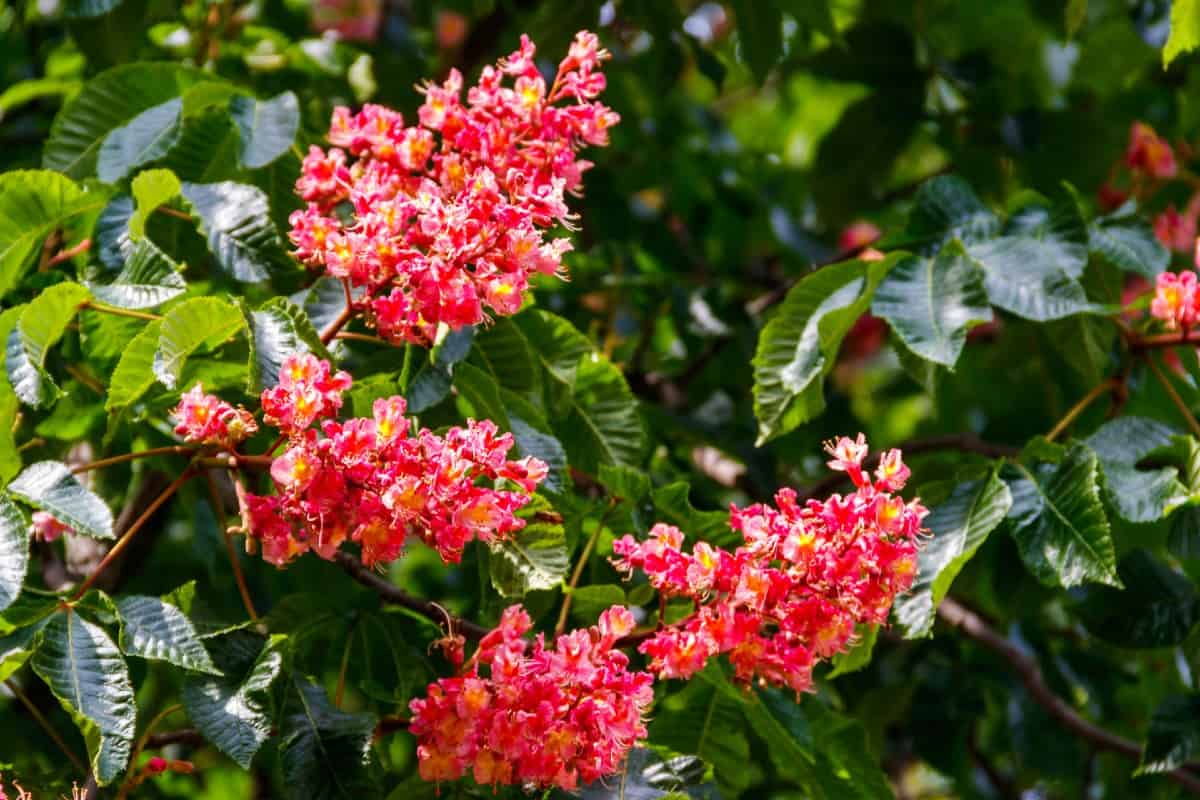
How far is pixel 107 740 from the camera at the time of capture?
6.06 ft

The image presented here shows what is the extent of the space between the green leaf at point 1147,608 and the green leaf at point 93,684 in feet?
5.26

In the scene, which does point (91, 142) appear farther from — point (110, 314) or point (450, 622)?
point (450, 622)

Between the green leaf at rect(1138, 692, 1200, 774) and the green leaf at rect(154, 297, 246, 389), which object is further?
the green leaf at rect(1138, 692, 1200, 774)

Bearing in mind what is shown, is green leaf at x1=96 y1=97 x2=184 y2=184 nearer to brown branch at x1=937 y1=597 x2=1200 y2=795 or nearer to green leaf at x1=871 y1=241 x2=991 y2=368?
green leaf at x1=871 y1=241 x2=991 y2=368

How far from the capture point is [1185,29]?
2.47m

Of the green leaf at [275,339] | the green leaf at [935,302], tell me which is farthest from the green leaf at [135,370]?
the green leaf at [935,302]

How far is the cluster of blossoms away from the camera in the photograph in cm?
195

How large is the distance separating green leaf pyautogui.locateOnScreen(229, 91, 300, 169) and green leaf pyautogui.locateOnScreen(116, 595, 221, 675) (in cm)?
77

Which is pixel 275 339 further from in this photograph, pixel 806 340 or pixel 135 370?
pixel 806 340

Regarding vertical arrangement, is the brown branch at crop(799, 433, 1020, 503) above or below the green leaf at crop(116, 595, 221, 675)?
below

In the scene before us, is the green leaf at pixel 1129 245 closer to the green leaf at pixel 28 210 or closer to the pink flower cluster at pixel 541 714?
the pink flower cluster at pixel 541 714

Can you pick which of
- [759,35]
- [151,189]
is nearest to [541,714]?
[151,189]

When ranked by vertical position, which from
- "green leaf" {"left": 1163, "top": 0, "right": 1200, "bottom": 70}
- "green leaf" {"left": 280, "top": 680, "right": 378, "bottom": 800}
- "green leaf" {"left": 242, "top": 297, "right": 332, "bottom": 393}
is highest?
"green leaf" {"left": 1163, "top": 0, "right": 1200, "bottom": 70}

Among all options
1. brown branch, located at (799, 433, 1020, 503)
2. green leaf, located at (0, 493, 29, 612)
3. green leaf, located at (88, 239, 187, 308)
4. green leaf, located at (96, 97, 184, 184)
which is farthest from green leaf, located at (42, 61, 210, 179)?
brown branch, located at (799, 433, 1020, 503)
